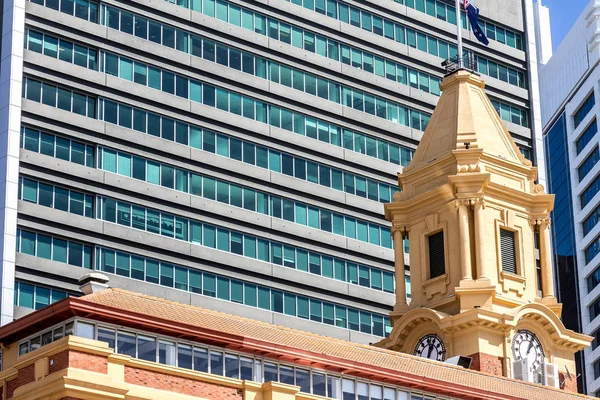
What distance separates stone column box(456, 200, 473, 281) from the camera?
252 ft

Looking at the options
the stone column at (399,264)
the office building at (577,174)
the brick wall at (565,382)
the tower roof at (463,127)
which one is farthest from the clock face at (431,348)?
the office building at (577,174)

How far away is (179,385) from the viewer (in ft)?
176

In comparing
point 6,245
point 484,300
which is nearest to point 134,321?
point 484,300

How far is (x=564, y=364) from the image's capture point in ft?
252

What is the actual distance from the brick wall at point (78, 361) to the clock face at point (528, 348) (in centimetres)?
2801

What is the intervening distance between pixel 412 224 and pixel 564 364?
9.97m

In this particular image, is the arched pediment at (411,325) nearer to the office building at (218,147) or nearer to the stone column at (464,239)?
the stone column at (464,239)

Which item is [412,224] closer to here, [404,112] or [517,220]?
[517,220]

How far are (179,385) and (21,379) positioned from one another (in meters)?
4.88

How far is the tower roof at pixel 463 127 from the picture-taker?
80938 mm

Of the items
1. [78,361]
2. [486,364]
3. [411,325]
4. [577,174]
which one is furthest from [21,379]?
[577,174]

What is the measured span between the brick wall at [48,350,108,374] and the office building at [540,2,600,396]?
101564 mm

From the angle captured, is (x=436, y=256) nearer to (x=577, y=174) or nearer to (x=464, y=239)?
(x=464, y=239)

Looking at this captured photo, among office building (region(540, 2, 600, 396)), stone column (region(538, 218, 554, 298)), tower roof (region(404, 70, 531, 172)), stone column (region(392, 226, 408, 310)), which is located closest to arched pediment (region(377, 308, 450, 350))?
stone column (region(392, 226, 408, 310))
